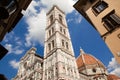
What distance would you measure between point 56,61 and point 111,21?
61.8 ft

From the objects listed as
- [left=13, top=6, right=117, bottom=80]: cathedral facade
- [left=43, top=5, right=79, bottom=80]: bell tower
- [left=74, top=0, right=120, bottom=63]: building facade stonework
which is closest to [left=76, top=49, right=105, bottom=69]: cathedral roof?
[left=13, top=6, right=117, bottom=80]: cathedral facade

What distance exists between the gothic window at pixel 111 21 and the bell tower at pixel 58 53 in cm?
1591

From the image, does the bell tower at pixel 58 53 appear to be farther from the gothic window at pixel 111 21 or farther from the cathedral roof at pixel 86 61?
the gothic window at pixel 111 21

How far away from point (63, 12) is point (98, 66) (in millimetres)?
16318

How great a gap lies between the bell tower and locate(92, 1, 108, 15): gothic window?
15348 mm

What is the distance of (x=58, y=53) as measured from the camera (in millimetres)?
28312

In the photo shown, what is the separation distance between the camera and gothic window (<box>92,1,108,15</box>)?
10466mm

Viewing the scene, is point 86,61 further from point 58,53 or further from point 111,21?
point 111,21

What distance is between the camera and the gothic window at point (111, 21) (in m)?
9.16

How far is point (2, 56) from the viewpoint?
7.43 m

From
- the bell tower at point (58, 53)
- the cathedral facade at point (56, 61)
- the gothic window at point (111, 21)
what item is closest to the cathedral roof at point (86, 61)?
the cathedral facade at point (56, 61)

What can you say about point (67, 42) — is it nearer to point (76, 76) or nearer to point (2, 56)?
point (76, 76)

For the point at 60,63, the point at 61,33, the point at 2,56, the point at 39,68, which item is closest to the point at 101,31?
the point at 2,56

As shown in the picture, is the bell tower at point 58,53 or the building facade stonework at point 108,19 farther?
the bell tower at point 58,53
